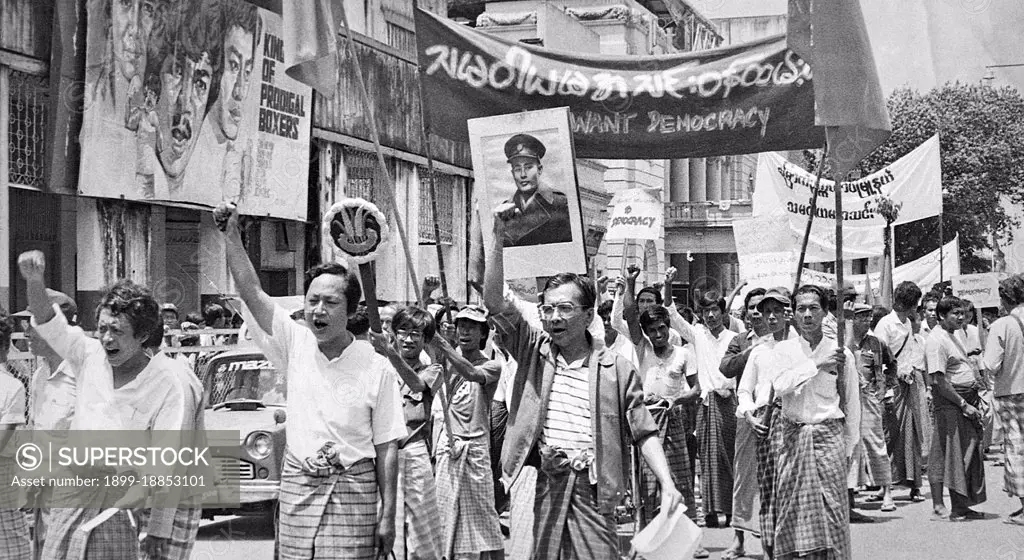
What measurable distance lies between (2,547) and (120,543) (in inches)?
52.3

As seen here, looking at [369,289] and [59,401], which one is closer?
[369,289]

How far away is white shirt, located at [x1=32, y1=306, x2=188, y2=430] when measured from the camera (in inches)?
210

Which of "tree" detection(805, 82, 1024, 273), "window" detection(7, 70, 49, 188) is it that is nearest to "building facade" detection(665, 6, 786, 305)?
"tree" detection(805, 82, 1024, 273)

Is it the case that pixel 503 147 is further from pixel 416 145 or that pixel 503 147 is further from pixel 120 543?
pixel 416 145

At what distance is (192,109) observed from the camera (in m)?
17.9

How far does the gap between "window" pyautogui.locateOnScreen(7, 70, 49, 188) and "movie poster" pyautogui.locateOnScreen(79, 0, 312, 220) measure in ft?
1.56

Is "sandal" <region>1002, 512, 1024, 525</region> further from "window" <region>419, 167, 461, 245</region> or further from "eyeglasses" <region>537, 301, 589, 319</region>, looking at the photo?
"window" <region>419, 167, 461, 245</region>

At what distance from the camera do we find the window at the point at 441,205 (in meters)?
25.8

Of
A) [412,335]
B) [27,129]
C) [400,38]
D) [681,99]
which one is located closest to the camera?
[412,335]

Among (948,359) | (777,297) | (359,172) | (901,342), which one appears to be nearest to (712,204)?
(359,172)

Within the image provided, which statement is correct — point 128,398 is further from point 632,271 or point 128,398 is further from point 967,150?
point 967,150

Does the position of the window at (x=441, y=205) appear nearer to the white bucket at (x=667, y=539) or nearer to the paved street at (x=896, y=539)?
the paved street at (x=896, y=539)

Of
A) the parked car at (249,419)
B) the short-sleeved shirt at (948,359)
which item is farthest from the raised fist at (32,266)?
the short-sleeved shirt at (948,359)

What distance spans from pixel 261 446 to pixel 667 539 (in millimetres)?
5841
